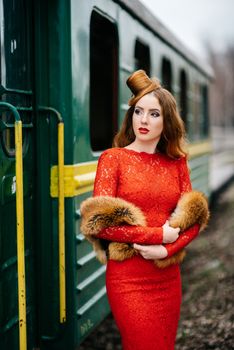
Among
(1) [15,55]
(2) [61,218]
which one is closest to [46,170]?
(2) [61,218]

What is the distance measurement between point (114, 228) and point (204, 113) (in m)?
7.55

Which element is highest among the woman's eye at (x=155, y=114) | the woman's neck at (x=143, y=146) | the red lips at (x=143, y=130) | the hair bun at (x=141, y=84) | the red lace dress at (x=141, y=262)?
the hair bun at (x=141, y=84)

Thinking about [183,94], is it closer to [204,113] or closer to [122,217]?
[204,113]

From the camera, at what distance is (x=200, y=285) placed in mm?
6012

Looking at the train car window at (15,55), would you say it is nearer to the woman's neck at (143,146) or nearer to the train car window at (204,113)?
the woman's neck at (143,146)

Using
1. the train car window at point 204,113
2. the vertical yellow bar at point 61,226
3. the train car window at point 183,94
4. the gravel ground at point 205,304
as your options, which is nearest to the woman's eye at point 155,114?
the vertical yellow bar at point 61,226

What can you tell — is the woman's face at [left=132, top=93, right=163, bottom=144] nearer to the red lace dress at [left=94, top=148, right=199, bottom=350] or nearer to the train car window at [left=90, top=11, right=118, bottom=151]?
the red lace dress at [left=94, top=148, right=199, bottom=350]

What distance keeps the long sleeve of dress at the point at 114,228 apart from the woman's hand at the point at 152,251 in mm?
30

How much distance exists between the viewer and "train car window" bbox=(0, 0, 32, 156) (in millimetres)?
3023

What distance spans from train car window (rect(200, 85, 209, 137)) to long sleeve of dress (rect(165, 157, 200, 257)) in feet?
21.6

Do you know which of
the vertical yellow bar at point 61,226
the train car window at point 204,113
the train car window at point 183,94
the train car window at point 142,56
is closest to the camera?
the vertical yellow bar at point 61,226

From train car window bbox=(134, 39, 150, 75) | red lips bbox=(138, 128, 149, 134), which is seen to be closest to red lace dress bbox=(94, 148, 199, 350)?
red lips bbox=(138, 128, 149, 134)

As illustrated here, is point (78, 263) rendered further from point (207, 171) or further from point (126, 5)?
point (207, 171)

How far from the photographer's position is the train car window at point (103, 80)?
13.9ft
